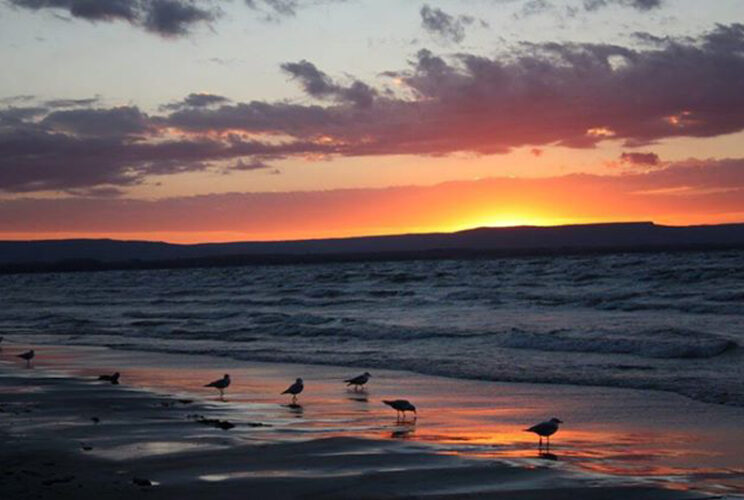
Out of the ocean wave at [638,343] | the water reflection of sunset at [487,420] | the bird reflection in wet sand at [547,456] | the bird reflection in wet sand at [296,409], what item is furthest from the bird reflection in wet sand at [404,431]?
the ocean wave at [638,343]

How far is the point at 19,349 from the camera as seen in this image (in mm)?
27719

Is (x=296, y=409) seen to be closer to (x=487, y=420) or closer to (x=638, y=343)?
(x=487, y=420)

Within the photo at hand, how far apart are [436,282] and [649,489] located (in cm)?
5310

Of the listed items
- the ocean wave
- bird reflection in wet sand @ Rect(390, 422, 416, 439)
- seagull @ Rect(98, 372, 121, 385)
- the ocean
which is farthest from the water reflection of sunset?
the ocean wave

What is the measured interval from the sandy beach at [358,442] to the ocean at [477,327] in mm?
2505

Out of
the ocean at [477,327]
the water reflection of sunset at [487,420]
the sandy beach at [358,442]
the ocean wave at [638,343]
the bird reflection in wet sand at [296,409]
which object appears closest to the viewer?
the sandy beach at [358,442]

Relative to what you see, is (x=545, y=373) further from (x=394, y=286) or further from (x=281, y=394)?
(x=394, y=286)

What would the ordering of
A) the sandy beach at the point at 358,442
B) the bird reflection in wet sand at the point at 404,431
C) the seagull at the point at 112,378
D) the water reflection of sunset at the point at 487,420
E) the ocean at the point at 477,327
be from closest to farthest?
1. the sandy beach at the point at 358,442
2. the water reflection of sunset at the point at 487,420
3. the bird reflection in wet sand at the point at 404,431
4. the seagull at the point at 112,378
5. the ocean at the point at 477,327

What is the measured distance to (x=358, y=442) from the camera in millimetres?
12016

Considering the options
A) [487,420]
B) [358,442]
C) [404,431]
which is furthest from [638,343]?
[358,442]

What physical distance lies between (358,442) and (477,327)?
60.5 feet

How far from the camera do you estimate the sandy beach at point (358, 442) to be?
948 centimetres

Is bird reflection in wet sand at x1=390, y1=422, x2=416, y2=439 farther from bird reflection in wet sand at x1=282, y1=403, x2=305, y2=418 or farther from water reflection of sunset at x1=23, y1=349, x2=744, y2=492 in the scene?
bird reflection in wet sand at x1=282, y1=403, x2=305, y2=418

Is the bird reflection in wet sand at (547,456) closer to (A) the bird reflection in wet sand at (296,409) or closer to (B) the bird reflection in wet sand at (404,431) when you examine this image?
(B) the bird reflection in wet sand at (404,431)
